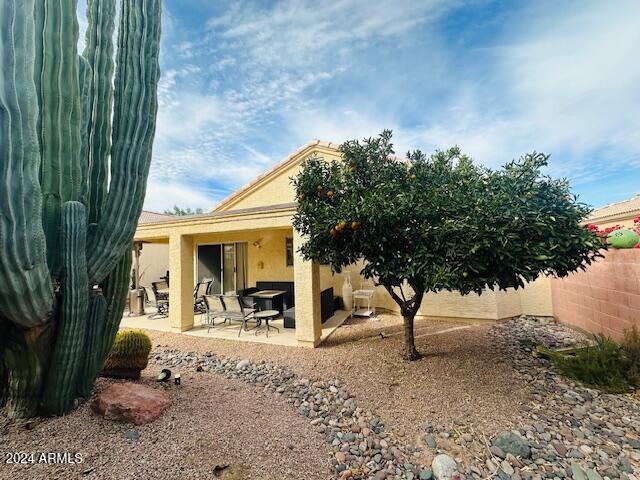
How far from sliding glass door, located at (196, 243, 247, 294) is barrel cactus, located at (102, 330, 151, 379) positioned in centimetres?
724

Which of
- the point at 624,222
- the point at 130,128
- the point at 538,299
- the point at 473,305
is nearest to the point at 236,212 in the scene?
the point at 130,128

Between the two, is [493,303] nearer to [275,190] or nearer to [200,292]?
[275,190]

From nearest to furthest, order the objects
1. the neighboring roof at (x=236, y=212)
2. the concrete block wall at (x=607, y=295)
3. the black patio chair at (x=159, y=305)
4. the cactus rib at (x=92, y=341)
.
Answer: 1. the cactus rib at (x=92, y=341)
2. the concrete block wall at (x=607, y=295)
3. the neighboring roof at (x=236, y=212)
4. the black patio chair at (x=159, y=305)

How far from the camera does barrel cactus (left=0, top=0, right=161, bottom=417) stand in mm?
2203

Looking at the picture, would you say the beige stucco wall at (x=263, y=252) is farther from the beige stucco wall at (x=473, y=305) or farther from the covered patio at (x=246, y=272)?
the beige stucco wall at (x=473, y=305)

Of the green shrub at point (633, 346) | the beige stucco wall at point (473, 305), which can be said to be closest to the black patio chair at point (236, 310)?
the beige stucco wall at point (473, 305)

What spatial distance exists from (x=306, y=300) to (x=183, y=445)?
3.77m

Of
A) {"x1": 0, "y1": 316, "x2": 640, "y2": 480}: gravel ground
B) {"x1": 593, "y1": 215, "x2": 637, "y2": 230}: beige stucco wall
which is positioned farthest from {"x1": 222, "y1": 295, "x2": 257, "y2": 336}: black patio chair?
{"x1": 593, "y1": 215, "x2": 637, "y2": 230}: beige stucco wall

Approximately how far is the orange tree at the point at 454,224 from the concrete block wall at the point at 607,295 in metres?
2.06

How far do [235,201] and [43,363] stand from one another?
35.3 feet

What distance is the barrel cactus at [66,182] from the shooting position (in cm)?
220

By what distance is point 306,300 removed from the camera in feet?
20.8

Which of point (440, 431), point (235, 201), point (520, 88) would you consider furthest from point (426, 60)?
point (235, 201)

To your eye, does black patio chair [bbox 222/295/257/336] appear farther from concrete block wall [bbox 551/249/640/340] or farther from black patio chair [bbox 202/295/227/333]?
concrete block wall [bbox 551/249/640/340]
